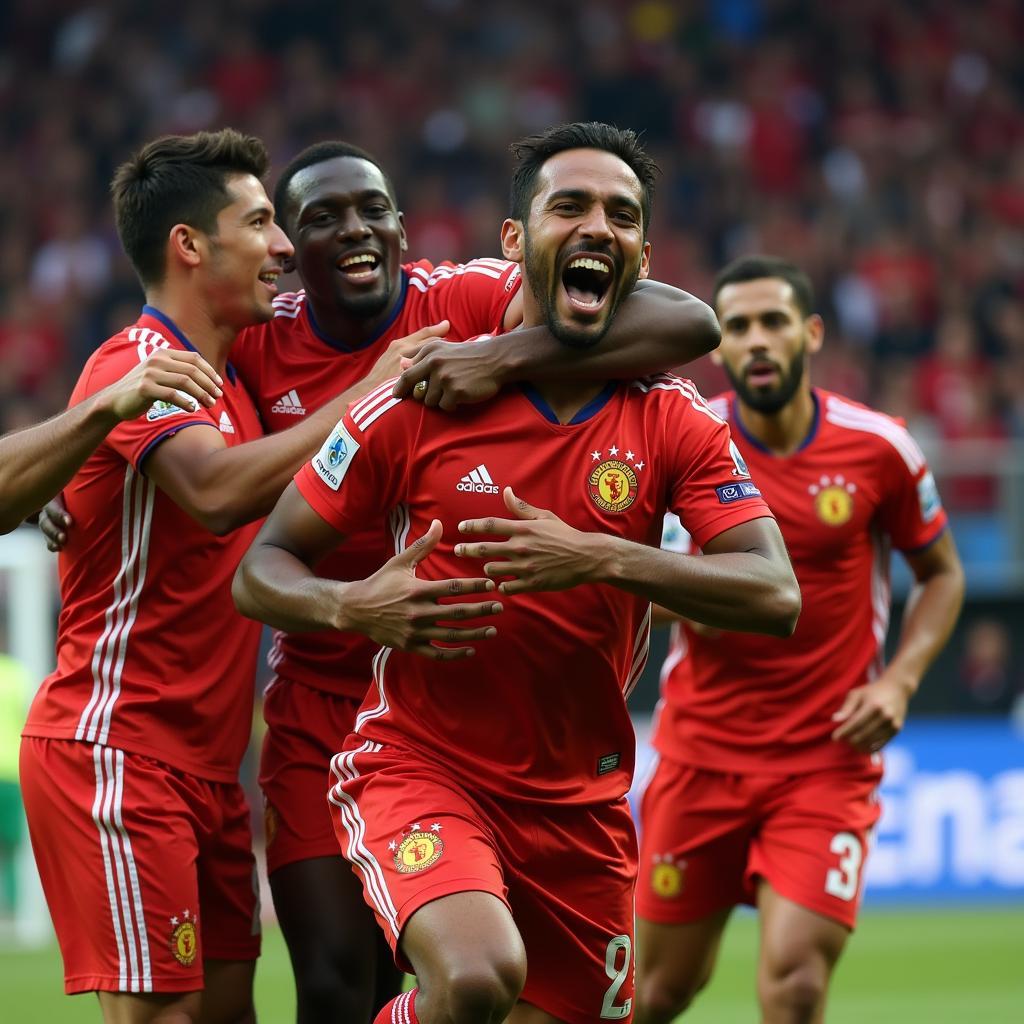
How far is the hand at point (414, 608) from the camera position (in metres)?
4.15

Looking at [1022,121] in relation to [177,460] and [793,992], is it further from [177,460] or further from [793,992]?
[177,460]

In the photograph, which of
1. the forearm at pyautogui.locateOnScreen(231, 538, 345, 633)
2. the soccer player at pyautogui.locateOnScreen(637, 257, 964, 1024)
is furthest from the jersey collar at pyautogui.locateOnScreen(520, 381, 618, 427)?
the soccer player at pyautogui.locateOnScreen(637, 257, 964, 1024)

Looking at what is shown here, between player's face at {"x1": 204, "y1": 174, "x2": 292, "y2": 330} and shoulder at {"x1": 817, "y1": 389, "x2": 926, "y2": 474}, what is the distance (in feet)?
8.05

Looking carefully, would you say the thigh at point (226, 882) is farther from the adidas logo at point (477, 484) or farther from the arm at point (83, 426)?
the adidas logo at point (477, 484)

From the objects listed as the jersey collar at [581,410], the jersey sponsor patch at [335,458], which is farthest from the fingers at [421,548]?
the jersey collar at [581,410]

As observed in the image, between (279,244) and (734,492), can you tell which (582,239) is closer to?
(734,492)

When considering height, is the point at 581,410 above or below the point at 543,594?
above

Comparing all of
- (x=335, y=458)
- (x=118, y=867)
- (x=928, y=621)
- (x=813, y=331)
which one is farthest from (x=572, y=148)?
(x=928, y=621)

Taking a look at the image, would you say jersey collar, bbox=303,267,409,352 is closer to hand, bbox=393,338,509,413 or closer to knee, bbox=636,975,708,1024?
hand, bbox=393,338,509,413

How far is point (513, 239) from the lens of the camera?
4805 millimetres

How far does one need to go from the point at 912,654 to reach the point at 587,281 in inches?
98.7

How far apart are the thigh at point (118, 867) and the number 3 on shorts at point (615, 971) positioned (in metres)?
1.08

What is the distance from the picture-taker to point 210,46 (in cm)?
1912

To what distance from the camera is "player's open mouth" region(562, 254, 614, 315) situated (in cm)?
457
